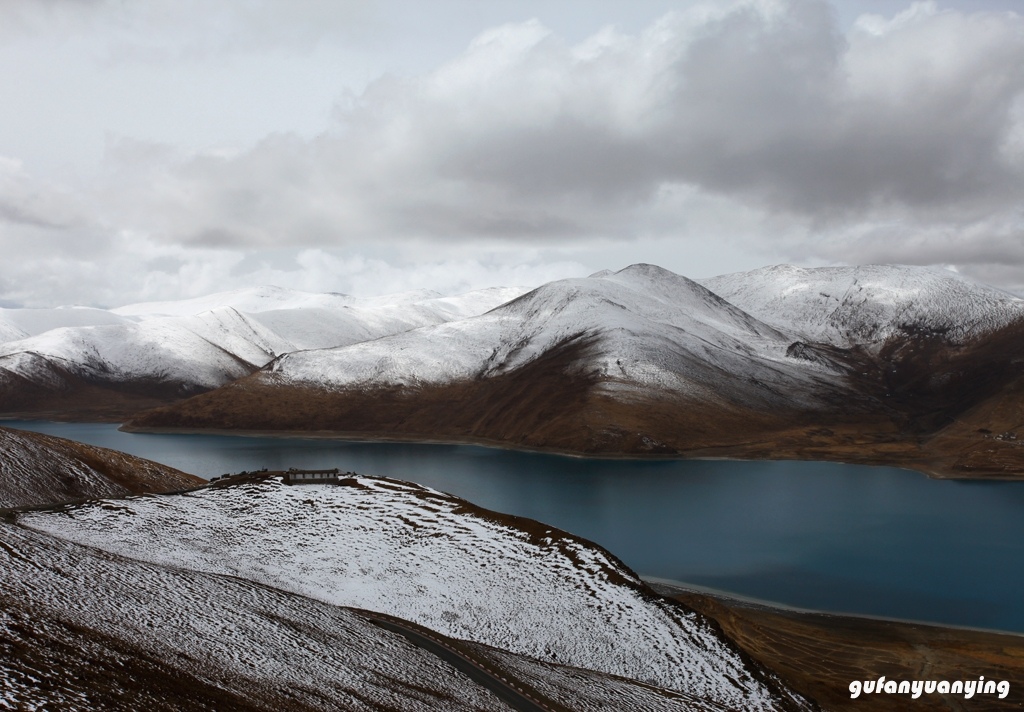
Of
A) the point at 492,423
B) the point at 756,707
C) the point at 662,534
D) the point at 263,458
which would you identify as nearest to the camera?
the point at 756,707

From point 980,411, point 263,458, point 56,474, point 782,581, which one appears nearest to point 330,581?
point 56,474

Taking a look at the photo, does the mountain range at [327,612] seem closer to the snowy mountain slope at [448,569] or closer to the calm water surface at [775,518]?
the snowy mountain slope at [448,569]

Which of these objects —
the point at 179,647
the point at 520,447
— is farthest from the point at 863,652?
the point at 520,447

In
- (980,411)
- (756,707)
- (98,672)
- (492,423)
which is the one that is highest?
(980,411)

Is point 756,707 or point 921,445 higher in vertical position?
point 921,445

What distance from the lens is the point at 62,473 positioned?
2231 inches

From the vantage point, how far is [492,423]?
177875mm

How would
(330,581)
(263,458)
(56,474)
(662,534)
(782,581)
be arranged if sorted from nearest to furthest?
1. (330,581)
2. (56,474)
3. (782,581)
4. (662,534)
5. (263,458)

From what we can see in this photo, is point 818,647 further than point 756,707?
Yes

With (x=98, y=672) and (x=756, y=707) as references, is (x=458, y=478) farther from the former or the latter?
(x=98, y=672)

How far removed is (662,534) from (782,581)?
1764cm

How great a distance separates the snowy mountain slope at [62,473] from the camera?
52.4 m

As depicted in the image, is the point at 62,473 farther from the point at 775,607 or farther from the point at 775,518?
the point at 775,518

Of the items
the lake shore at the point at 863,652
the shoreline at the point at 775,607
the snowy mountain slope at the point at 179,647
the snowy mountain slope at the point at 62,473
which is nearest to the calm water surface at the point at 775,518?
the shoreline at the point at 775,607
